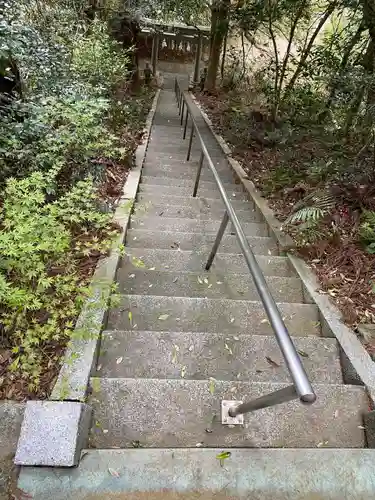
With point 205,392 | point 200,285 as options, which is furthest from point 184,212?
point 205,392

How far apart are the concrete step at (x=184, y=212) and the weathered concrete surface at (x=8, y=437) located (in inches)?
98.2

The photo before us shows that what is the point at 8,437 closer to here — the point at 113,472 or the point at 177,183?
the point at 113,472

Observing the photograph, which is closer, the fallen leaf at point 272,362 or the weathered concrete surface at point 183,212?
the fallen leaf at point 272,362

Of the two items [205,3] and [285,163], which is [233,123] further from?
[205,3]

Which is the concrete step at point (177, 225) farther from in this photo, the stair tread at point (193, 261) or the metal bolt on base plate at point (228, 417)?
the metal bolt on base plate at point (228, 417)

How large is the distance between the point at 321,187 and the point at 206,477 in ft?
11.1

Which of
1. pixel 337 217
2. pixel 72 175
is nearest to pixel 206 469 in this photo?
pixel 337 217

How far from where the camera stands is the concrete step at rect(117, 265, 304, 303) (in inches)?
110

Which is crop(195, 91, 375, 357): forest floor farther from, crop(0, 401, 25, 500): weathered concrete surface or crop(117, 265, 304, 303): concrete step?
crop(0, 401, 25, 500): weathered concrete surface

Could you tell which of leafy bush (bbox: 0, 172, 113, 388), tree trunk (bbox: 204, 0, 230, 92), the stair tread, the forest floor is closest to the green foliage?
the forest floor

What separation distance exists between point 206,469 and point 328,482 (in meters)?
0.49

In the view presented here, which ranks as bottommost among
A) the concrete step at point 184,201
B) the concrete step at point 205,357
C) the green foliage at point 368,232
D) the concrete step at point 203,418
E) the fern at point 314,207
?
the concrete step at point 184,201

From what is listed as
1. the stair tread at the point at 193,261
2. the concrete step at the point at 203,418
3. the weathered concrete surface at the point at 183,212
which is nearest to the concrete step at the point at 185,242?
the stair tread at the point at 193,261

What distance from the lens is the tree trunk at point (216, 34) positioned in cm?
877
